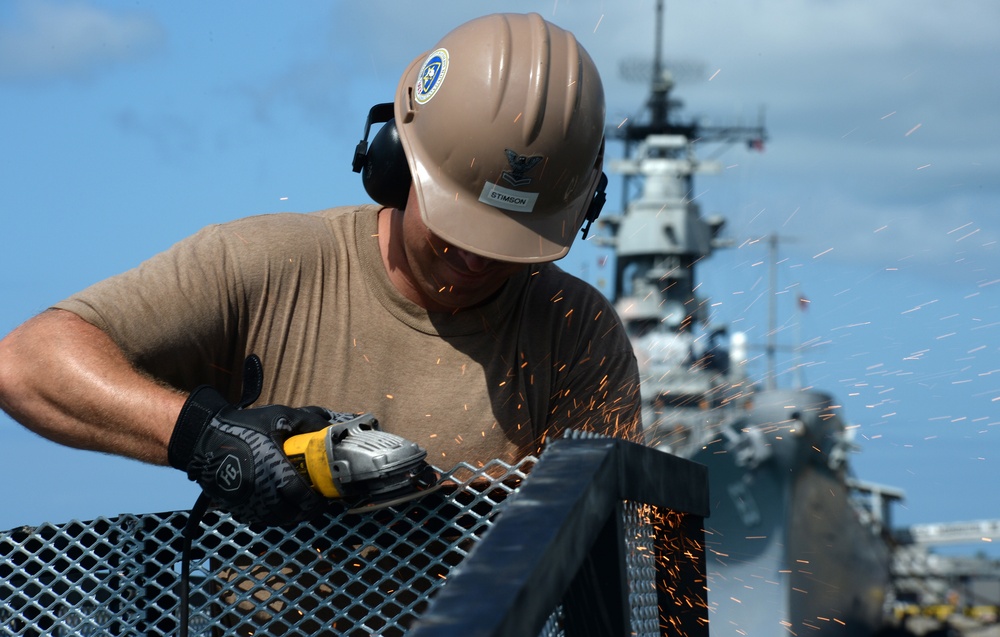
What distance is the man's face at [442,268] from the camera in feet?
9.27

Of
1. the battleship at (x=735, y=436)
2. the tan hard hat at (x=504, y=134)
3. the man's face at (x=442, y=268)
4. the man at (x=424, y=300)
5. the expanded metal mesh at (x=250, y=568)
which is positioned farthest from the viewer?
the battleship at (x=735, y=436)

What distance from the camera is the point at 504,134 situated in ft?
8.93

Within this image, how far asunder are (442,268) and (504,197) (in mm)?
240

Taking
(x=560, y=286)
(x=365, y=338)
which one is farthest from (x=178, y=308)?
(x=560, y=286)

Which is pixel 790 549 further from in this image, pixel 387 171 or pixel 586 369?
pixel 387 171

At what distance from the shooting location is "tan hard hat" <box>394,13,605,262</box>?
8.88ft

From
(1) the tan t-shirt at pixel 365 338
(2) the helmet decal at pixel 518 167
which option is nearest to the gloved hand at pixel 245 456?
(1) the tan t-shirt at pixel 365 338

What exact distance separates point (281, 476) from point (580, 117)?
129cm

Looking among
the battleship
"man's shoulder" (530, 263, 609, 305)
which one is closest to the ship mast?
the battleship

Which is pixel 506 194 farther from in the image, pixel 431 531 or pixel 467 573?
pixel 467 573

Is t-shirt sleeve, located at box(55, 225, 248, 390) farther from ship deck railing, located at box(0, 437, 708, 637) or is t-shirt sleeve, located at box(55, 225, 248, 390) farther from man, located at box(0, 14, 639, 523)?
ship deck railing, located at box(0, 437, 708, 637)

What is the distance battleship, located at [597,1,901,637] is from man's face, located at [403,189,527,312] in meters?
16.7

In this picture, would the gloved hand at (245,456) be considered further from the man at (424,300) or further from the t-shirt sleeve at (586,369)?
the t-shirt sleeve at (586,369)

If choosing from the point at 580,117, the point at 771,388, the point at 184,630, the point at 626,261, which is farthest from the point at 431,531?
the point at 626,261
